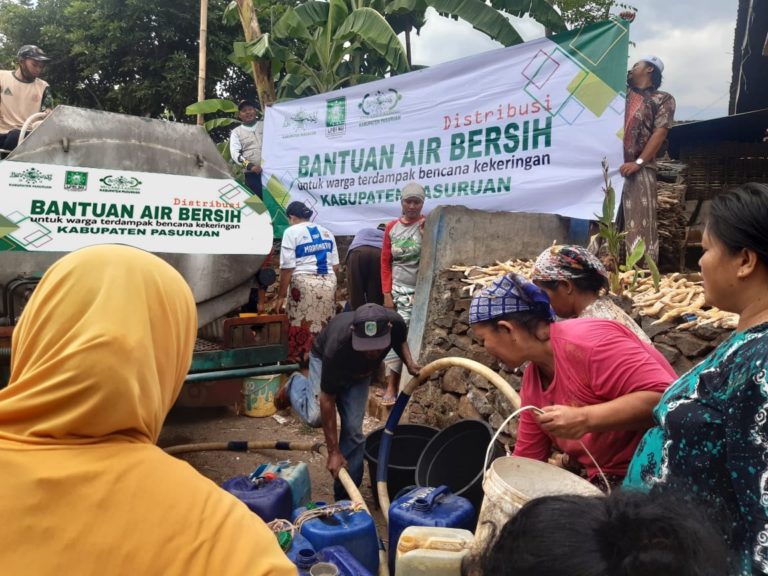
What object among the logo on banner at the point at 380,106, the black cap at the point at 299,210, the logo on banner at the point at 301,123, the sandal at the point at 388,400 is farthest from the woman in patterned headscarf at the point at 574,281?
the logo on banner at the point at 301,123

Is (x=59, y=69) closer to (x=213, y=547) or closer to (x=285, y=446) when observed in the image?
(x=285, y=446)

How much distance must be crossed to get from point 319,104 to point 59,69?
41.3 feet

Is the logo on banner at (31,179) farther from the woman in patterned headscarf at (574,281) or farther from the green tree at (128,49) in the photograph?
the green tree at (128,49)

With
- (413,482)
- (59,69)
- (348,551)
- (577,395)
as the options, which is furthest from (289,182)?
(59,69)

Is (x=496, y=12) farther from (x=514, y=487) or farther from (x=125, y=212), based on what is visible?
(x=514, y=487)

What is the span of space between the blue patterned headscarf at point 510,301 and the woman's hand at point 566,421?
0.40m

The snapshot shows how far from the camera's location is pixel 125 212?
3.98 meters

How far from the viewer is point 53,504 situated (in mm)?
985

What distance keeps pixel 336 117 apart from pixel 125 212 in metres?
3.19

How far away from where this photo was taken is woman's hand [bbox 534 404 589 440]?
71.8 inches

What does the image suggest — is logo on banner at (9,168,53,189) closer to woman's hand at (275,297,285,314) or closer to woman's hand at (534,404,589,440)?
woman's hand at (275,297,285,314)

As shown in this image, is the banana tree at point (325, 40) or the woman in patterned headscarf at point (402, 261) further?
the banana tree at point (325, 40)

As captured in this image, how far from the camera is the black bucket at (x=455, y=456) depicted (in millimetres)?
3516

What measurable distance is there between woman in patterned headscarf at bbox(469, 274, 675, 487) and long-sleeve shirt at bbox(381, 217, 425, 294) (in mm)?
2975
